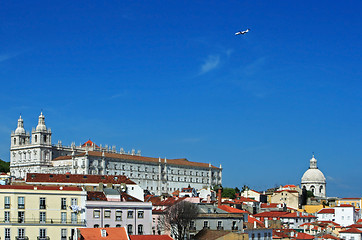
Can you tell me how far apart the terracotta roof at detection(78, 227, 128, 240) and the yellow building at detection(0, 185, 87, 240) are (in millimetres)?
1358

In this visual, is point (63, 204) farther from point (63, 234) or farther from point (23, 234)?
point (23, 234)

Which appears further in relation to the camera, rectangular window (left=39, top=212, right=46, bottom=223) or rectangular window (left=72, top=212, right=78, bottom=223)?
rectangular window (left=72, top=212, right=78, bottom=223)

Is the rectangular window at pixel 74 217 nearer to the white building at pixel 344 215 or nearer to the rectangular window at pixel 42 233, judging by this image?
the rectangular window at pixel 42 233

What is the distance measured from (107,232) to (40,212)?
7.21m

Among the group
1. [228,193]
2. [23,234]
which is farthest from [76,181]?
[228,193]

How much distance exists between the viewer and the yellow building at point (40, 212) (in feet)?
199

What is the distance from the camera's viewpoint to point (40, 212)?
62.9m

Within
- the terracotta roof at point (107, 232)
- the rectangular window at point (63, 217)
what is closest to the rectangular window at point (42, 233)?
the rectangular window at point (63, 217)

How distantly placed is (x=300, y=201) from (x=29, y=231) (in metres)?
109

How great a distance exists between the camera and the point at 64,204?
64.6 meters

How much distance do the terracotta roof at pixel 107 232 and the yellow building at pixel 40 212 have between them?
1358 mm

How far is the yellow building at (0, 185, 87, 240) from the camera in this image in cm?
6059

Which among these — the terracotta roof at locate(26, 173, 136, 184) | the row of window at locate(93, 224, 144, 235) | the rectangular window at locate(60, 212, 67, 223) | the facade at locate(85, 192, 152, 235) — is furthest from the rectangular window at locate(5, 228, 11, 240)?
the terracotta roof at locate(26, 173, 136, 184)

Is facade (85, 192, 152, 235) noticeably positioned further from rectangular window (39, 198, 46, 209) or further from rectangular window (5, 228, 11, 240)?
rectangular window (5, 228, 11, 240)
